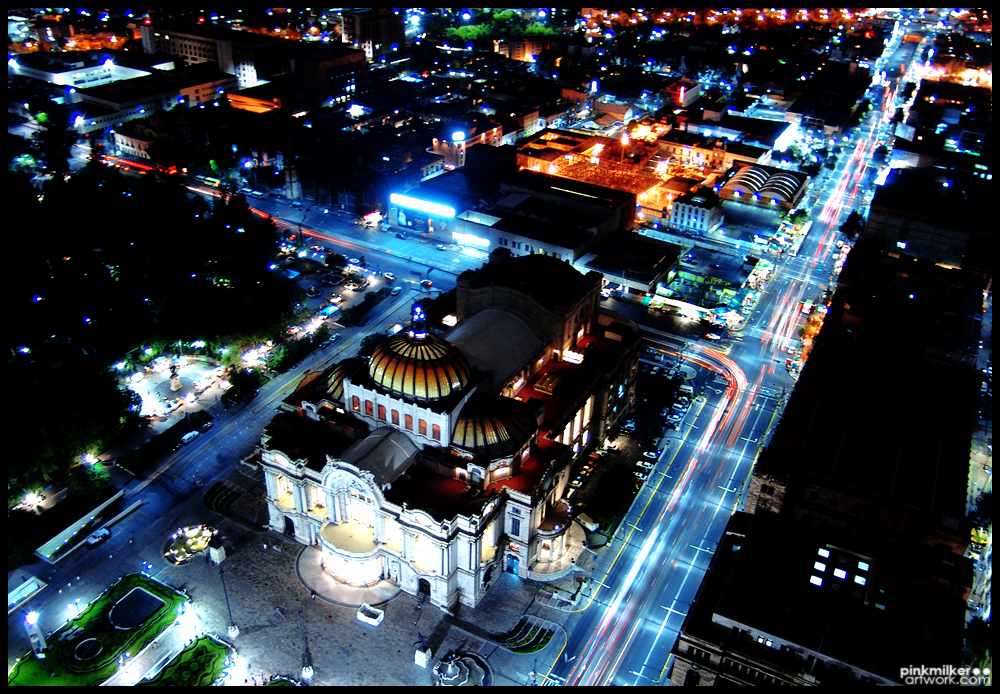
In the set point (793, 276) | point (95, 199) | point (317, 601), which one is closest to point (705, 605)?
point (317, 601)

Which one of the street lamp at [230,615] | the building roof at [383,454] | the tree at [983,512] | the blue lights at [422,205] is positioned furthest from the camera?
the blue lights at [422,205]

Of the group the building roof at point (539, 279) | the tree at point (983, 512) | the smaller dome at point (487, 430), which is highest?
the building roof at point (539, 279)

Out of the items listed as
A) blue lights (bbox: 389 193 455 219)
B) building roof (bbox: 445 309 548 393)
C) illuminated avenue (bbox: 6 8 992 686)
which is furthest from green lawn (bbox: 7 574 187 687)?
blue lights (bbox: 389 193 455 219)

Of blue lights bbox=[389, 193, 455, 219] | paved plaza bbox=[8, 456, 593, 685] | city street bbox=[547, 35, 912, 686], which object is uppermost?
blue lights bbox=[389, 193, 455, 219]

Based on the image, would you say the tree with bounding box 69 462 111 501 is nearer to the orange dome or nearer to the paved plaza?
the paved plaza

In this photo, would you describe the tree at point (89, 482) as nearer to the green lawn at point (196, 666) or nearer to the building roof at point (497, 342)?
the green lawn at point (196, 666)

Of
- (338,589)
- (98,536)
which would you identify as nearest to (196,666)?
(338,589)

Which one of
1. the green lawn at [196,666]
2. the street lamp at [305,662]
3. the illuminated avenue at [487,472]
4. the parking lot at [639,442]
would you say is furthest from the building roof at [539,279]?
the green lawn at [196,666]
